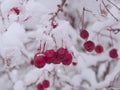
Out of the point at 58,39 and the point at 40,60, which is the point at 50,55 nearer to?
the point at 40,60

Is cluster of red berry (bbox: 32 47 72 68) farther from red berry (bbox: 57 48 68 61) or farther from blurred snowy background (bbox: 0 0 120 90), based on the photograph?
blurred snowy background (bbox: 0 0 120 90)

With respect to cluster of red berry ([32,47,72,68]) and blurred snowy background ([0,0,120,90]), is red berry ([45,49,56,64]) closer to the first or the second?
cluster of red berry ([32,47,72,68])

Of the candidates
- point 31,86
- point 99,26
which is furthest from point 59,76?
point 99,26

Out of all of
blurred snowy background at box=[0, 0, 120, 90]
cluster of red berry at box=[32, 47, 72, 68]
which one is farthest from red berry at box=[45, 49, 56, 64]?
Result: blurred snowy background at box=[0, 0, 120, 90]

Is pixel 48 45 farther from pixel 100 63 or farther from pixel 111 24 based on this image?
pixel 100 63

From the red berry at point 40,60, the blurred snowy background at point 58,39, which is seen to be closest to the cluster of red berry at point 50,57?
the red berry at point 40,60

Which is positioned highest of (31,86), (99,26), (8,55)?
(99,26)

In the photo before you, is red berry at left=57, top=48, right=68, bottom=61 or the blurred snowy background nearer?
red berry at left=57, top=48, right=68, bottom=61

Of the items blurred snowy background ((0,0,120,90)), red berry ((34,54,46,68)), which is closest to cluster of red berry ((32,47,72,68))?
red berry ((34,54,46,68))
